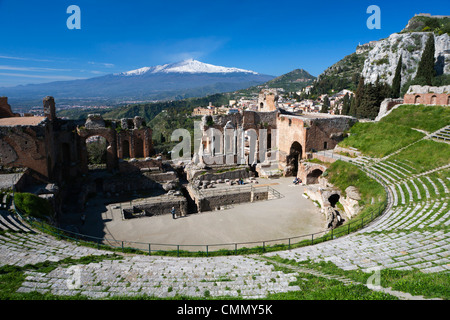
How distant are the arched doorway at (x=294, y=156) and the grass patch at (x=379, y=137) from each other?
4094 millimetres

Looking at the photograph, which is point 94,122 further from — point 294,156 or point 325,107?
point 325,107

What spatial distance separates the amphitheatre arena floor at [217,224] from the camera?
16.2 metres

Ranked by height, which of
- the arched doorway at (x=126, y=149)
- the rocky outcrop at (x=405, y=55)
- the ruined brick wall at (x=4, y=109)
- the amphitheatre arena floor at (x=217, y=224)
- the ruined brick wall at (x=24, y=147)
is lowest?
the amphitheatre arena floor at (x=217, y=224)

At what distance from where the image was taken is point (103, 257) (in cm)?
1121

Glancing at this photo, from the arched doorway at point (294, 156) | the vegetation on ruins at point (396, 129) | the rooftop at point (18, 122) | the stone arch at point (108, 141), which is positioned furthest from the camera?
the arched doorway at point (294, 156)

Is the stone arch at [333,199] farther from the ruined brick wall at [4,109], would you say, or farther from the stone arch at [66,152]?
the ruined brick wall at [4,109]

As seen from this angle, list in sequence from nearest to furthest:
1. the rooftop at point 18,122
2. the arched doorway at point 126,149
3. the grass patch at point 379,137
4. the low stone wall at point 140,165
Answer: the rooftop at point 18,122
the grass patch at point 379,137
the low stone wall at point 140,165
the arched doorway at point 126,149

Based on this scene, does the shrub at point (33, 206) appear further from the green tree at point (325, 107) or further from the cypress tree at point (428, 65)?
the green tree at point (325, 107)

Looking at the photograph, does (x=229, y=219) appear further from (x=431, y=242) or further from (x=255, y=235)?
(x=431, y=242)

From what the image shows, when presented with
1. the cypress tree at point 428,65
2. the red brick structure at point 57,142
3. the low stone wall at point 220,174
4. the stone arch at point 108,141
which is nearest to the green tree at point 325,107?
the cypress tree at point 428,65

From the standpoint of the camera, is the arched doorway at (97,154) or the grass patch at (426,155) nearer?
the grass patch at (426,155)

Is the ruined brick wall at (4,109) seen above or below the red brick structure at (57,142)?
above
